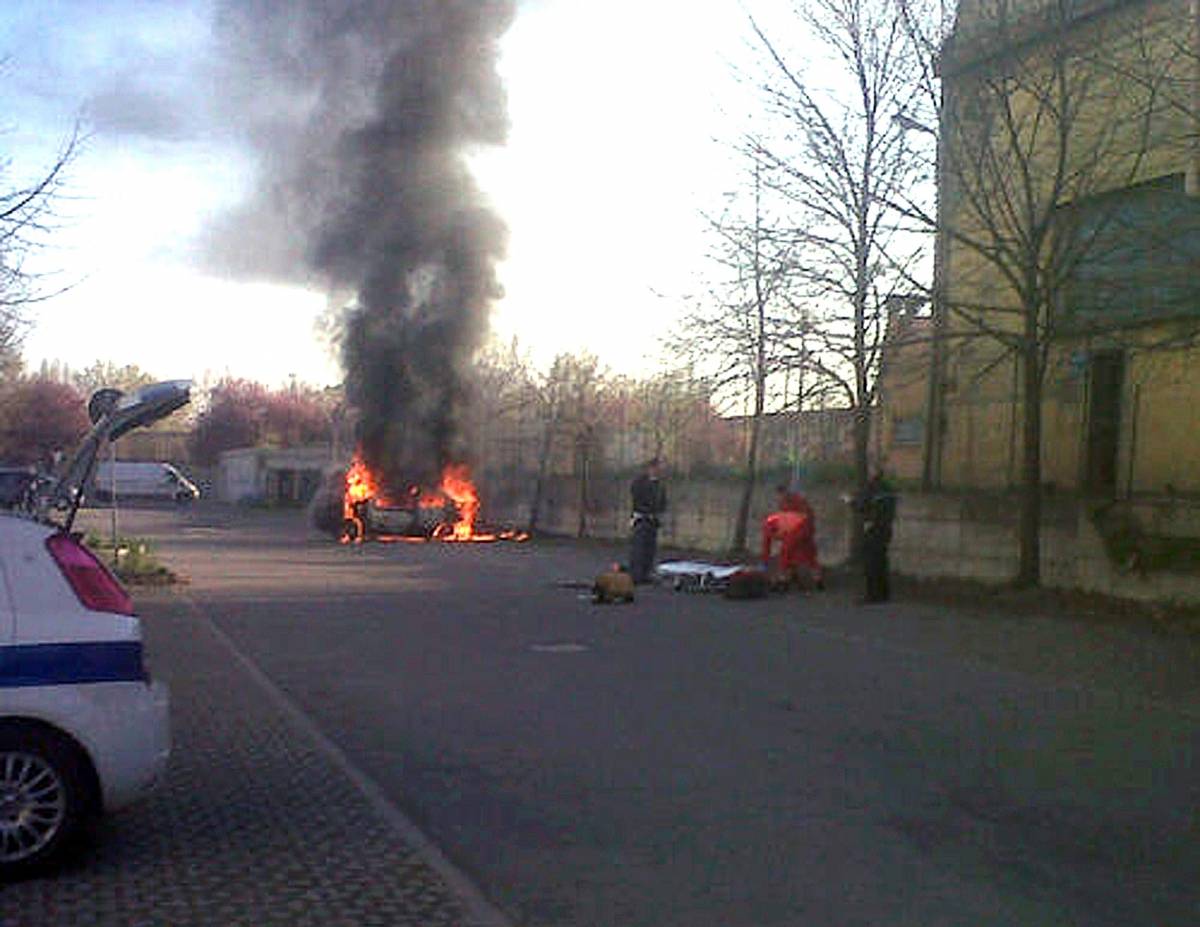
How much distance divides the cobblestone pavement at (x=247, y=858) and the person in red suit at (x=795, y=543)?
35.9 feet

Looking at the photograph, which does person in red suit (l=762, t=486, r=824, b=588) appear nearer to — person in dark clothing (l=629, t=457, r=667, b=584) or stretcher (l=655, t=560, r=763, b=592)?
stretcher (l=655, t=560, r=763, b=592)

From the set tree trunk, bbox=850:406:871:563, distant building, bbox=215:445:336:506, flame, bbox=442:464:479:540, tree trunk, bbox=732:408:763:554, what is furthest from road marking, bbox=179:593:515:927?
distant building, bbox=215:445:336:506

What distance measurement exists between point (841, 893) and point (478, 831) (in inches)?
67.3

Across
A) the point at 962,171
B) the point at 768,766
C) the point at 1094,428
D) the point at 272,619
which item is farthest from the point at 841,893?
the point at 1094,428

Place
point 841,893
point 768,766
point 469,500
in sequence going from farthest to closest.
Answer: point 469,500 < point 768,766 < point 841,893

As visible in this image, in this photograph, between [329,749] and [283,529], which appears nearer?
[329,749]

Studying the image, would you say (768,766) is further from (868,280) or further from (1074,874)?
(868,280)

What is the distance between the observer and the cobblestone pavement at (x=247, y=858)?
16.3 ft

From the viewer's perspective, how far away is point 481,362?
37.5 metres

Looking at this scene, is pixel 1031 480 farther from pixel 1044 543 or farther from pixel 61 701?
pixel 61 701

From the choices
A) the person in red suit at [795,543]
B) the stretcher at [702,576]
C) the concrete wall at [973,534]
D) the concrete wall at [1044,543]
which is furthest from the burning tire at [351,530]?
the concrete wall at [1044,543]

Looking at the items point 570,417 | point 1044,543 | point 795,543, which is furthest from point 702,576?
point 570,417

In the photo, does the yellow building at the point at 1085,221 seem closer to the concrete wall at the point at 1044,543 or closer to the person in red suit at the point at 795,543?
the concrete wall at the point at 1044,543

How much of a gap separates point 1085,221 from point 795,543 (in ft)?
17.8
